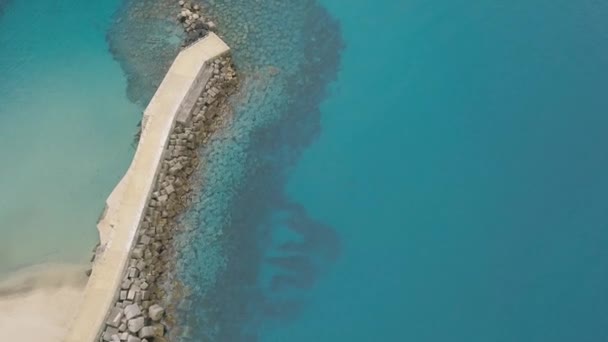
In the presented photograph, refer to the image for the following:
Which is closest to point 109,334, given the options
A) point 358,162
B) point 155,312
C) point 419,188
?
point 155,312

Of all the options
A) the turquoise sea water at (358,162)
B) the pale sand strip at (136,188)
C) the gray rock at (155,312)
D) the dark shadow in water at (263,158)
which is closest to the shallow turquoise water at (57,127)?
the turquoise sea water at (358,162)

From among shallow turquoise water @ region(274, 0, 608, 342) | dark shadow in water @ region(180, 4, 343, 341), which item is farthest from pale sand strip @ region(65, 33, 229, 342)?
shallow turquoise water @ region(274, 0, 608, 342)

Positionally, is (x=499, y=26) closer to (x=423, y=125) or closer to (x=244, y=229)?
(x=423, y=125)

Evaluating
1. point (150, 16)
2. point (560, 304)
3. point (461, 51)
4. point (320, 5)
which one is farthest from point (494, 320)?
point (150, 16)

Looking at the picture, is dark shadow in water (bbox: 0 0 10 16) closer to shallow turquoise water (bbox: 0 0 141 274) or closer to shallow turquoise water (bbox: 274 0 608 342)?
shallow turquoise water (bbox: 0 0 141 274)

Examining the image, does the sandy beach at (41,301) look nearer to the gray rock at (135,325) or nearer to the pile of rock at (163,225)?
the pile of rock at (163,225)
